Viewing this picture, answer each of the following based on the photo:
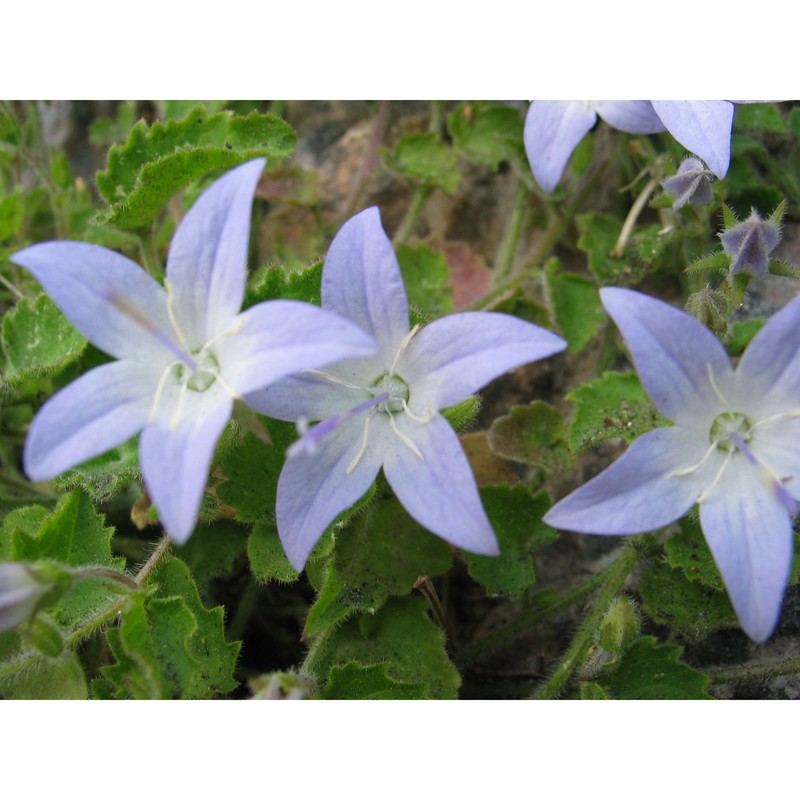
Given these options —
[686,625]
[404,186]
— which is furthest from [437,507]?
[404,186]

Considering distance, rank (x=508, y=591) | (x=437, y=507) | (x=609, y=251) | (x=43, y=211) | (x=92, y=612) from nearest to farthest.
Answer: (x=437, y=507) < (x=92, y=612) < (x=508, y=591) < (x=609, y=251) < (x=43, y=211)

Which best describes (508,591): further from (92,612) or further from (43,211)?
(43,211)

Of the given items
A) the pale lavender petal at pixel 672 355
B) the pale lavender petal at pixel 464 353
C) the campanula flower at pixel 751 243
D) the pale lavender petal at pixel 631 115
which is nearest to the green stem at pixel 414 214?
the pale lavender petal at pixel 631 115

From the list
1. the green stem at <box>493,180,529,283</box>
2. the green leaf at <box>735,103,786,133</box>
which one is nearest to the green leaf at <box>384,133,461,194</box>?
the green stem at <box>493,180,529,283</box>

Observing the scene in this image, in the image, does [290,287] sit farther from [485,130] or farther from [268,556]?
[485,130]

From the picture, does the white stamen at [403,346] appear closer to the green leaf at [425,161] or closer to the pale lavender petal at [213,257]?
the pale lavender petal at [213,257]

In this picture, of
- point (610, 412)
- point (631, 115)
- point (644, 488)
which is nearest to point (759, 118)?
point (631, 115)

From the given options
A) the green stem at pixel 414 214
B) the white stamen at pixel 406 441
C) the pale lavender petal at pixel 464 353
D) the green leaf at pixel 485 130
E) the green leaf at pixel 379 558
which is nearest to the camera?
the pale lavender petal at pixel 464 353
